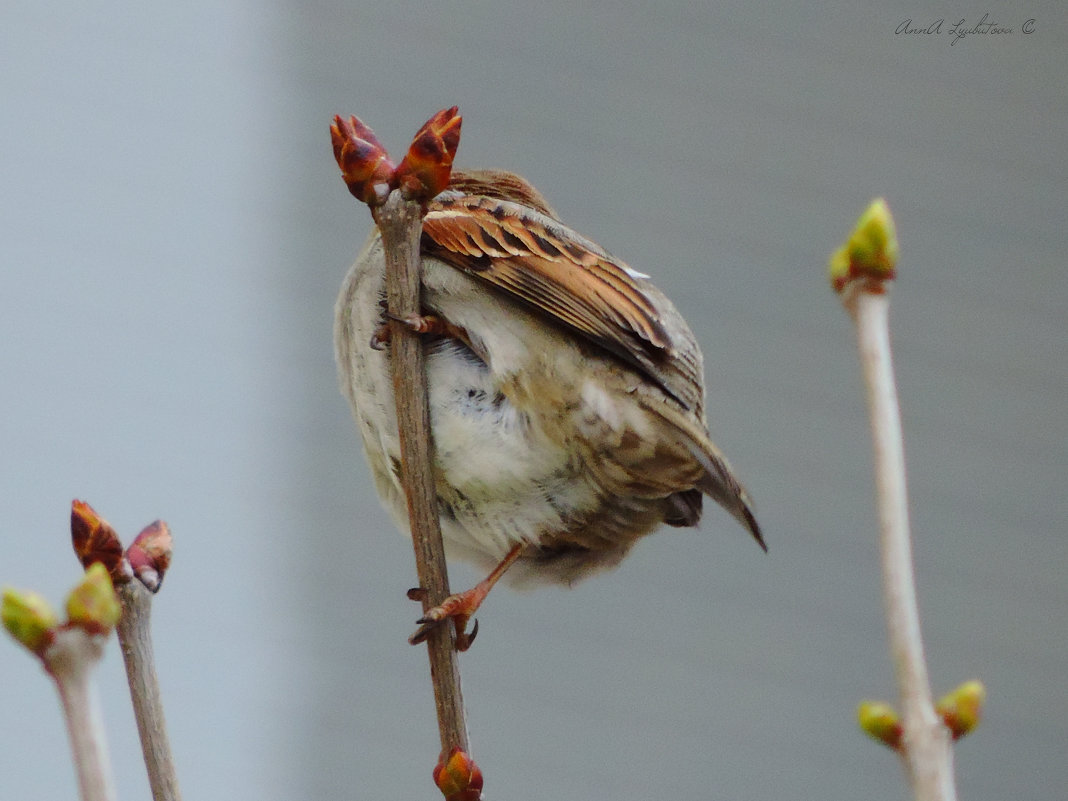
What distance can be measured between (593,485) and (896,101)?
4.21m

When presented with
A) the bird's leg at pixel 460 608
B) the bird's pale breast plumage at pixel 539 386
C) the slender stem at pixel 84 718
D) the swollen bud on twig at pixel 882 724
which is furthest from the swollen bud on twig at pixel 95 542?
the bird's pale breast plumage at pixel 539 386

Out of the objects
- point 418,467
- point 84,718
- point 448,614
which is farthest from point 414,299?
point 84,718

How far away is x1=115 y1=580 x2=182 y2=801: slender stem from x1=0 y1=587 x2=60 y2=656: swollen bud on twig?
10.7 inches

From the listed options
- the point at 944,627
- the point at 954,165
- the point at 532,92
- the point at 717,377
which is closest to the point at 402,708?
the point at 717,377

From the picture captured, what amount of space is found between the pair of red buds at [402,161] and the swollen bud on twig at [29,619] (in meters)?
0.81

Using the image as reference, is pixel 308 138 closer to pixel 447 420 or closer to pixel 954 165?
pixel 954 165

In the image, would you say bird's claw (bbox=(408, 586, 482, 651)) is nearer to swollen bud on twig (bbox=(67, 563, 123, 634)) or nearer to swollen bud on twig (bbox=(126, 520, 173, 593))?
swollen bud on twig (bbox=(126, 520, 173, 593))

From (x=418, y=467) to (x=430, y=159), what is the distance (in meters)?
0.45

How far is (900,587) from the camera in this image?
35.7 inches

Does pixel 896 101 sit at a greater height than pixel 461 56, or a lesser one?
lesser

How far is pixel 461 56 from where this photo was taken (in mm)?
6000

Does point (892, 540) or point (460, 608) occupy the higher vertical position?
point (460, 608)

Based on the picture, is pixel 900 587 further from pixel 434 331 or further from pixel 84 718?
pixel 434 331

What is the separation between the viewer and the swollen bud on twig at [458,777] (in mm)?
1777
